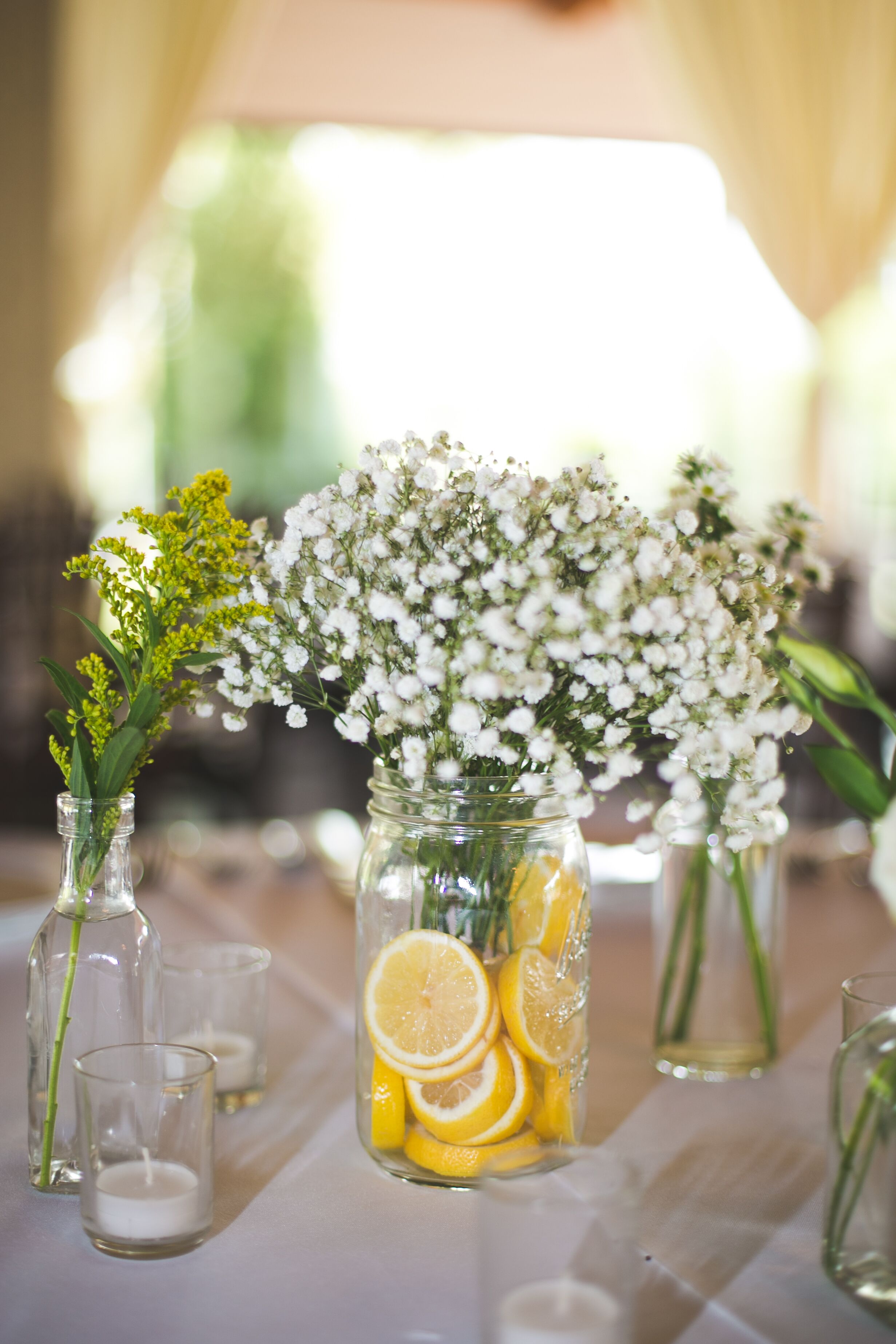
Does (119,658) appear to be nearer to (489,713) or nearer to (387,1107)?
(489,713)

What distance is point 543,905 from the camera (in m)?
0.82

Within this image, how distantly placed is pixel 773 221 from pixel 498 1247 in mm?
4931

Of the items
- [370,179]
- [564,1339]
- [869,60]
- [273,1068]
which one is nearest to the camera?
[564,1339]

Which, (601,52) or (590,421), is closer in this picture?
(601,52)

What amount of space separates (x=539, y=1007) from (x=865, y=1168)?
219mm

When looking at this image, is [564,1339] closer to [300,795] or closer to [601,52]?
[300,795]

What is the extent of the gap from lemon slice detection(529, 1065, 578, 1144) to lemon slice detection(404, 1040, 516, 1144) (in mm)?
25

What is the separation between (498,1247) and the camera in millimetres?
596

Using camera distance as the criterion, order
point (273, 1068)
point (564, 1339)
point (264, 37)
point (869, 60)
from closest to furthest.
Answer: point (564, 1339) < point (273, 1068) < point (869, 60) < point (264, 37)

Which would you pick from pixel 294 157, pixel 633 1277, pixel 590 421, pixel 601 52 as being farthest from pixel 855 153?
pixel 633 1277

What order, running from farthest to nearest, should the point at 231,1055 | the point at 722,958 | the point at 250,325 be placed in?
the point at 250,325, the point at 722,958, the point at 231,1055

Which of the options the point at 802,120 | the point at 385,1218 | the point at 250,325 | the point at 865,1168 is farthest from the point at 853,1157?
the point at 250,325

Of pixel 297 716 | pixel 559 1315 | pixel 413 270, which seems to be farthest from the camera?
pixel 413 270

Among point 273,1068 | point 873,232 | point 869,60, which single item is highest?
point 869,60
